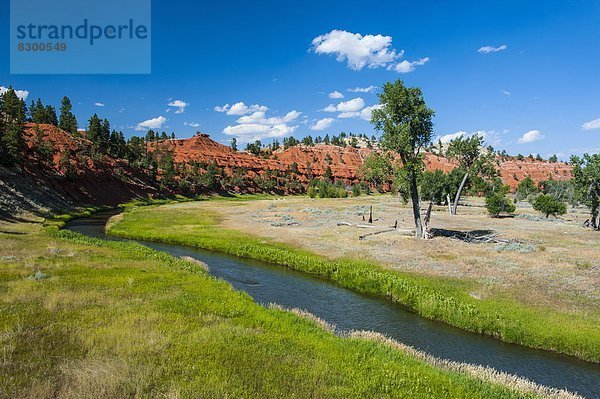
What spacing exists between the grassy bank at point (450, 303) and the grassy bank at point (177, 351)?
29.6ft

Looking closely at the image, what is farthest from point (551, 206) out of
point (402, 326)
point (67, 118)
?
point (67, 118)

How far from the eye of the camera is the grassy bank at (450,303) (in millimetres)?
21641

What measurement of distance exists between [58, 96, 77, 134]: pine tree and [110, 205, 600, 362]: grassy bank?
14036cm

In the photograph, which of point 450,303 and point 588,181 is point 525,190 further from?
point 450,303

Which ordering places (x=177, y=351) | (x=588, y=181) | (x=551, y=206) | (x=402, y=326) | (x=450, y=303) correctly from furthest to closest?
(x=551, y=206) < (x=588, y=181) < (x=450, y=303) < (x=402, y=326) < (x=177, y=351)

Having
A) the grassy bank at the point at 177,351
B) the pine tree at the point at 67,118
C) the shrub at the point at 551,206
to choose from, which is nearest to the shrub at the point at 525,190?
the shrub at the point at 551,206

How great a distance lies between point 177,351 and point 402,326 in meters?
15.3

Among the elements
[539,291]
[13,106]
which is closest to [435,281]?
[539,291]

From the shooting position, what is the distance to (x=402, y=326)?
2434cm

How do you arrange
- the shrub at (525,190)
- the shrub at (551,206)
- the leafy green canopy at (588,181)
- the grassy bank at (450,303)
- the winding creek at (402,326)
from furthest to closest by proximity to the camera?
the shrub at (525,190)
the shrub at (551,206)
the leafy green canopy at (588,181)
the grassy bank at (450,303)
the winding creek at (402,326)

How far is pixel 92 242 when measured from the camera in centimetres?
4553

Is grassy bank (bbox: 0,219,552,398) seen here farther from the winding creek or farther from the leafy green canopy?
the leafy green canopy

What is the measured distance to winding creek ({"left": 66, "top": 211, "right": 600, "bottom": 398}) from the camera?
18.8m

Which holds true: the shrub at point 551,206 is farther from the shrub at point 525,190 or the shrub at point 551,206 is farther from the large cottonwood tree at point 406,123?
the shrub at point 525,190
